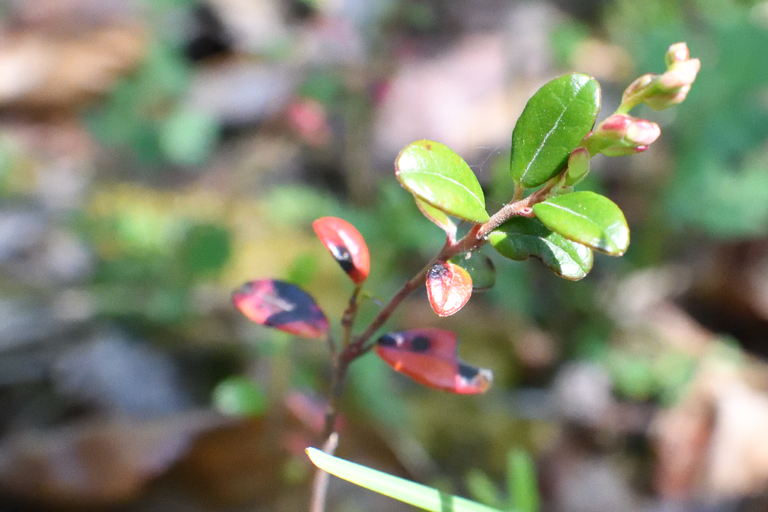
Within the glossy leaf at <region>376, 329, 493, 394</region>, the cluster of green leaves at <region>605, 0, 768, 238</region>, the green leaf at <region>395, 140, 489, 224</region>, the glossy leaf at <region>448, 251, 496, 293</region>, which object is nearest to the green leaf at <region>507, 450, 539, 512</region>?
the glossy leaf at <region>376, 329, 493, 394</region>

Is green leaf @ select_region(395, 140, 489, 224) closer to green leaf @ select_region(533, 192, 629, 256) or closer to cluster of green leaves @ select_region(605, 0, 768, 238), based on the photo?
green leaf @ select_region(533, 192, 629, 256)

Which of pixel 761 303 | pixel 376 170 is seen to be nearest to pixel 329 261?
pixel 376 170

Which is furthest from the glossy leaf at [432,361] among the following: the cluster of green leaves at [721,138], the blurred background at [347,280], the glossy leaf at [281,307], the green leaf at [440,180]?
the cluster of green leaves at [721,138]

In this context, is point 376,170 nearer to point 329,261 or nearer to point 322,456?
point 329,261

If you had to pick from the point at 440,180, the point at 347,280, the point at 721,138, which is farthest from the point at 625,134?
the point at 721,138

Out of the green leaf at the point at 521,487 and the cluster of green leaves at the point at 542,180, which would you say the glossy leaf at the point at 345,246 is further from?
the green leaf at the point at 521,487

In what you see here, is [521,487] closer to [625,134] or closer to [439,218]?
[439,218]
